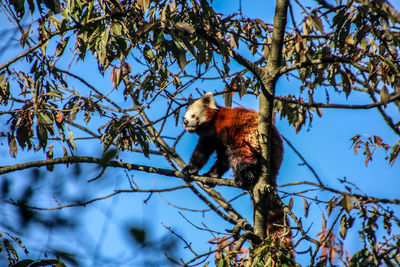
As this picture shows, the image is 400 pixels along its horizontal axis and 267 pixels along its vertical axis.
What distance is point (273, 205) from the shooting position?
4.55 metres

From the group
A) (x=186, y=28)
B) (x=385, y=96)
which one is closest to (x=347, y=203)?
(x=385, y=96)

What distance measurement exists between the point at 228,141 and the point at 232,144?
101 mm

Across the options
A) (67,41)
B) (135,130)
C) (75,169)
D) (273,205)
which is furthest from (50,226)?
(273,205)

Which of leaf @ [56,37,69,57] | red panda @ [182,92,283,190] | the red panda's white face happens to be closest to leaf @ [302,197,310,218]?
red panda @ [182,92,283,190]

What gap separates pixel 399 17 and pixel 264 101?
1.34m

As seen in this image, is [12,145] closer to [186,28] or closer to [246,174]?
[186,28]

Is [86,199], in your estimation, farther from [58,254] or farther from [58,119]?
[58,119]

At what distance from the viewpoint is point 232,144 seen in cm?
505

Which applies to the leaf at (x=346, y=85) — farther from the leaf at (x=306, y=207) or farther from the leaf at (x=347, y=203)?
the leaf at (x=347, y=203)

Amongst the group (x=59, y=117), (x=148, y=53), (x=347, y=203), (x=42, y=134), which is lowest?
(x=347, y=203)

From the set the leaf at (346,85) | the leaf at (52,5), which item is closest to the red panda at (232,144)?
the leaf at (346,85)

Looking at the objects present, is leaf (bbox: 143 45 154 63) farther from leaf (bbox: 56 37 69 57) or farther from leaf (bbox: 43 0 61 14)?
leaf (bbox: 43 0 61 14)

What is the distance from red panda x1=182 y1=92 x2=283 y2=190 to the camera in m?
4.54

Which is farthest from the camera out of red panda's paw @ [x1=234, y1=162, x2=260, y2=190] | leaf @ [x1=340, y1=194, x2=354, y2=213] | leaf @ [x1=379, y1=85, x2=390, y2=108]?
red panda's paw @ [x1=234, y1=162, x2=260, y2=190]
